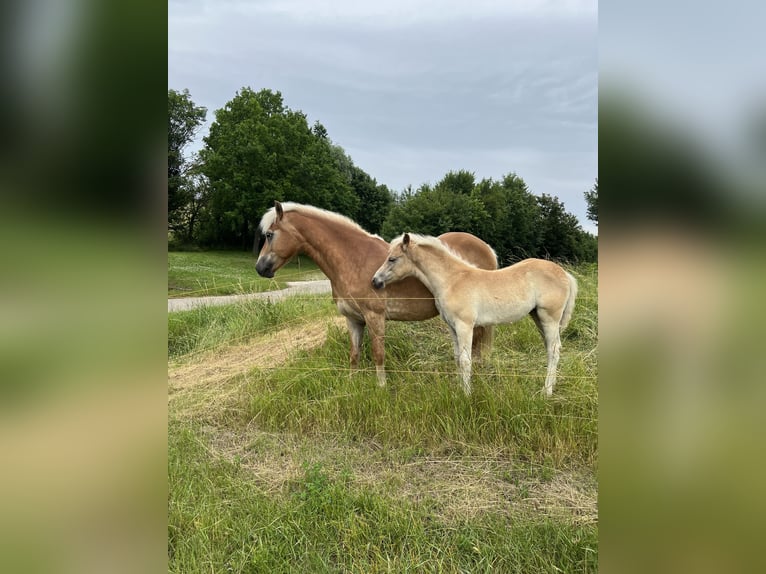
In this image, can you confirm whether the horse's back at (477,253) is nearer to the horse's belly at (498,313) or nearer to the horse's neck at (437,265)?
the horse's neck at (437,265)

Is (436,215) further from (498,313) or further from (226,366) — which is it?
(498,313)

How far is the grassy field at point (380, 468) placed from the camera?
2000mm

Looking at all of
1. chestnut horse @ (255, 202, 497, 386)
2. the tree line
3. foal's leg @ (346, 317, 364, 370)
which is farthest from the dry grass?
the tree line

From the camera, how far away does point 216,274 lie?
898 cm

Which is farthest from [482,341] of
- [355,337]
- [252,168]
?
[252,168]

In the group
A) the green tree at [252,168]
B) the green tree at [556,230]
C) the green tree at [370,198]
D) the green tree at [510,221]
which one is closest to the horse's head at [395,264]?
the green tree at [252,168]

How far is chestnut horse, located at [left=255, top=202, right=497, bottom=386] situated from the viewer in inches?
162

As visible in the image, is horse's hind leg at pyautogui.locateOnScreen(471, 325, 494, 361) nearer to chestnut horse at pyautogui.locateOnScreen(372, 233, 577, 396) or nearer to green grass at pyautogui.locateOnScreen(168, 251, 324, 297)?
chestnut horse at pyautogui.locateOnScreen(372, 233, 577, 396)

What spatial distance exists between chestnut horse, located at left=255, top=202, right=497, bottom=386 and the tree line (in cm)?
644

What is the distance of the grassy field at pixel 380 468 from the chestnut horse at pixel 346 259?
24.7 inches
